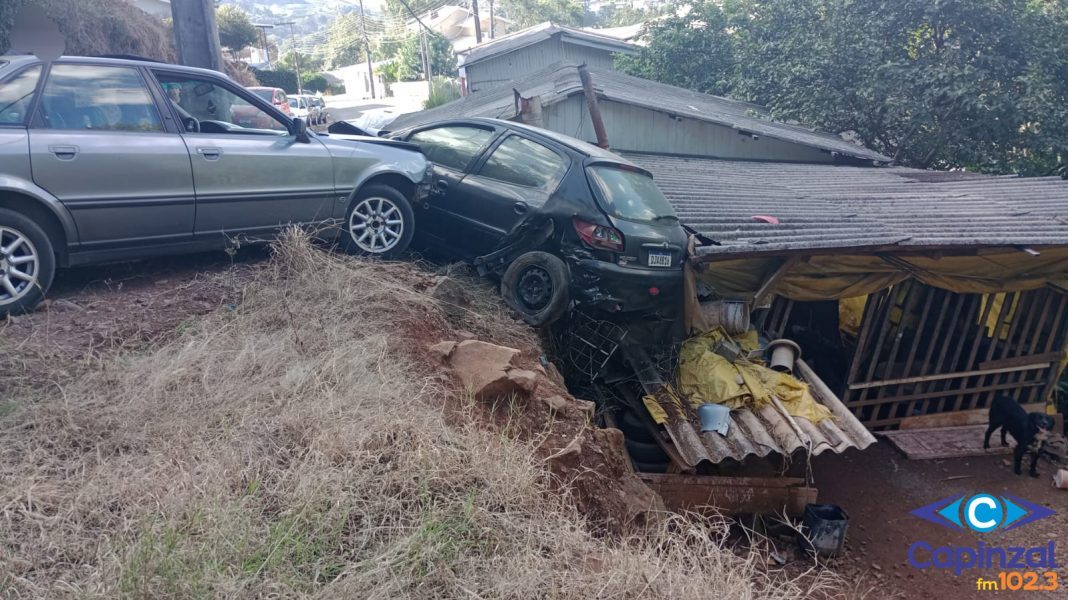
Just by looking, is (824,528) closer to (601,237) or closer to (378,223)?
(601,237)

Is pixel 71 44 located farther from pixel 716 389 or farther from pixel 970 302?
pixel 970 302

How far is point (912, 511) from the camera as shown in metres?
7.05

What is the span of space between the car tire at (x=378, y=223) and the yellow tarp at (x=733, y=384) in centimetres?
284

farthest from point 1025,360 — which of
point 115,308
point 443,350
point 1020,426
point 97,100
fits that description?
point 97,100

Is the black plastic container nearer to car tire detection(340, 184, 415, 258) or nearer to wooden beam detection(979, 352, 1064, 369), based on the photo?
wooden beam detection(979, 352, 1064, 369)

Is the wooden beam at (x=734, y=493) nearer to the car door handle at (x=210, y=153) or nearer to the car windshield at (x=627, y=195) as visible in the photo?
the car windshield at (x=627, y=195)

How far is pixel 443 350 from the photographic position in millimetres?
4645

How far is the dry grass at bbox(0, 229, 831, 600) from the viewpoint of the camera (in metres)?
2.68

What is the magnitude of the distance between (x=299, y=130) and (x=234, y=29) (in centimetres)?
3074

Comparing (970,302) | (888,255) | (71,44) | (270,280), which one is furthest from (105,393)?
(71,44)

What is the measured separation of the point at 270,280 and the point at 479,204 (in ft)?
6.63

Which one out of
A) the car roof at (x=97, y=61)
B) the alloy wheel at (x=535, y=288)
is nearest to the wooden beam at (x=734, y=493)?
the alloy wheel at (x=535, y=288)

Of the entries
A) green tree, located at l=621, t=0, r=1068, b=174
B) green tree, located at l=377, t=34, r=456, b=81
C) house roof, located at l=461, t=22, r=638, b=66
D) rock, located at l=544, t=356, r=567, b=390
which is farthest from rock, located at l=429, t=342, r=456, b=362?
green tree, located at l=377, t=34, r=456, b=81

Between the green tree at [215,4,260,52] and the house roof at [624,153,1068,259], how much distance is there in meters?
27.1
